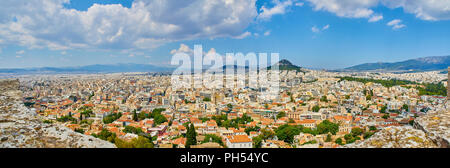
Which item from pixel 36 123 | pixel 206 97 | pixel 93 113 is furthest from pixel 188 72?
pixel 36 123

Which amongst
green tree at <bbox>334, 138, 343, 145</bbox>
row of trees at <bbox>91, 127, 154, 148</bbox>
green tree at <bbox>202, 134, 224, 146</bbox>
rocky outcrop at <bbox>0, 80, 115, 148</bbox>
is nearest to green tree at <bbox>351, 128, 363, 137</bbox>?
green tree at <bbox>334, 138, 343, 145</bbox>

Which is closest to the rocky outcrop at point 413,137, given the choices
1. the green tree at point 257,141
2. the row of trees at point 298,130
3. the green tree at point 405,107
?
the green tree at point 257,141

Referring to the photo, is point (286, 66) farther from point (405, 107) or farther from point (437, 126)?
point (437, 126)

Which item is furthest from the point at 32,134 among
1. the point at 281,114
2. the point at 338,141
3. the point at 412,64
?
the point at 412,64

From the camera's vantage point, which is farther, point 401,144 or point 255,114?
point 255,114
